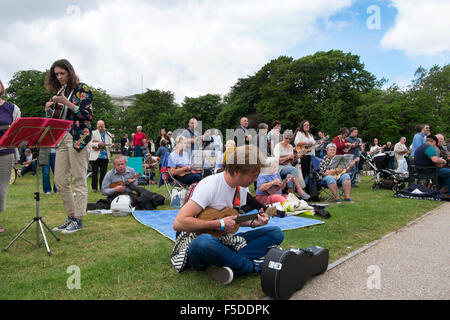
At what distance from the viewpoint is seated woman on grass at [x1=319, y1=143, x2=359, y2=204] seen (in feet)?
26.6

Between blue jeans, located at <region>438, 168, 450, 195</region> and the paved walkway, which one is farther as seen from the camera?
blue jeans, located at <region>438, 168, 450, 195</region>

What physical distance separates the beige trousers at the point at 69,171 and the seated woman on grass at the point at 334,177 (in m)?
5.91

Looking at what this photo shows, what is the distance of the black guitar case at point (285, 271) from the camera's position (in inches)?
106

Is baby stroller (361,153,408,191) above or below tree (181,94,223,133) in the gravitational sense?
below

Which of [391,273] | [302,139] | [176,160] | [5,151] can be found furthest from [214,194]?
[302,139]

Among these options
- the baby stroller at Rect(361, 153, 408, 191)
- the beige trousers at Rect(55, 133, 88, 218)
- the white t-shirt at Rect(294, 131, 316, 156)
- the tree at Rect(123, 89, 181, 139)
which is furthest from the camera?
the tree at Rect(123, 89, 181, 139)

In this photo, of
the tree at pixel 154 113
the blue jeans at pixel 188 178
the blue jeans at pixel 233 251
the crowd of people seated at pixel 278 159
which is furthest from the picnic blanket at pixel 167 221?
the tree at pixel 154 113

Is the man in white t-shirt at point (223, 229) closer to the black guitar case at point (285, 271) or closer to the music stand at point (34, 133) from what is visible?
the black guitar case at point (285, 271)

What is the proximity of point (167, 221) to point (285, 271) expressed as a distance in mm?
3533

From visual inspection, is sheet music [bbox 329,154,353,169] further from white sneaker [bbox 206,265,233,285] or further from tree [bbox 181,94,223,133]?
tree [bbox 181,94,223,133]

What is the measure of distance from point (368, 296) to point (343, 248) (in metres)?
Answer: 1.45

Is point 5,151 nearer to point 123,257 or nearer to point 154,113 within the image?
point 123,257

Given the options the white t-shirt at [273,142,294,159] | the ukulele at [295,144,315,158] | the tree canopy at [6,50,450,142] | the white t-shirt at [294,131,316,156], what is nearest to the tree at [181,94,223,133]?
the tree canopy at [6,50,450,142]

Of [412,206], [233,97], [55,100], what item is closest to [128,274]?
[55,100]
